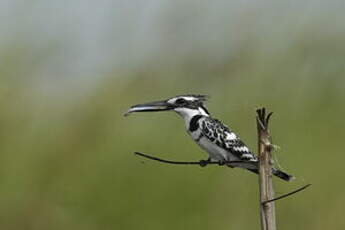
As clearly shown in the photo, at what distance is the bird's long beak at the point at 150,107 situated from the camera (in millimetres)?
1865

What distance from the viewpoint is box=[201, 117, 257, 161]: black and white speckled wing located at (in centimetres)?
214

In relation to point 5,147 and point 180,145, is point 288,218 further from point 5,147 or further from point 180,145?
point 5,147

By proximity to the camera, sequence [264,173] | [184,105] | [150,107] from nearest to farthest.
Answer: [264,173], [150,107], [184,105]

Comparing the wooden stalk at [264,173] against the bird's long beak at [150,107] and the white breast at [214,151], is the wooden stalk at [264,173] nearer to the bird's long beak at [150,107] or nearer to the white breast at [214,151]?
the bird's long beak at [150,107]

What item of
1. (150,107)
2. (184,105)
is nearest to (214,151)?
(184,105)

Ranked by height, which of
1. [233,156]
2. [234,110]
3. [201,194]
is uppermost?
[234,110]

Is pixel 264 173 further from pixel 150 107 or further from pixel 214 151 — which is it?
pixel 214 151

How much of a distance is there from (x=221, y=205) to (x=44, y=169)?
0.52 metres

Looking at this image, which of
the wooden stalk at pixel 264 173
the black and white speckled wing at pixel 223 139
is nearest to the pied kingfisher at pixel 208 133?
the black and white speckled wing at pixel 223 139

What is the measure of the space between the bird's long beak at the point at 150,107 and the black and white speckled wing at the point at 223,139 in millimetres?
130

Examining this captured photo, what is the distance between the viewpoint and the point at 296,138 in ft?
9.52

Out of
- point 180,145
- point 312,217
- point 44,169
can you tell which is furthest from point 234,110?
point 44,169

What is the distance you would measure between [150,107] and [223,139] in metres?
0.32

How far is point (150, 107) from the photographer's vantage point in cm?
192
